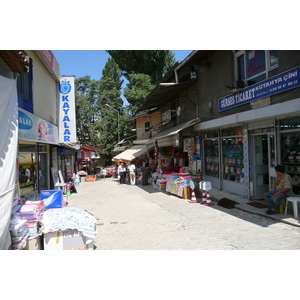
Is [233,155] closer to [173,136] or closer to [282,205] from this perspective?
[173,136]

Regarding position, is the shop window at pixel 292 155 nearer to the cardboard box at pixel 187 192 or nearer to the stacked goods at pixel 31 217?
the cardboard box at pixel 187 192

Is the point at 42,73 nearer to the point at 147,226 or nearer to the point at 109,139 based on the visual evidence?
the point at 147,226

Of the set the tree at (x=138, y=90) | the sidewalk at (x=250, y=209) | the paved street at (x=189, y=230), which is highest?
the tree at (x=138, y=90)

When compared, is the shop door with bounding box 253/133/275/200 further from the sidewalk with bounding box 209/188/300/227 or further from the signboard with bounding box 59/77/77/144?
the signboard with bounding box 59/77/77/144

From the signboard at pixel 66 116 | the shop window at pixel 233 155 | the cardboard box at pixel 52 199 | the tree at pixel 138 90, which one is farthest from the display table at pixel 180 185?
the tree at pixel 138 90

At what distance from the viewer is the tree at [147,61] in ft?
102

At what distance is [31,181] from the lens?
9523mm

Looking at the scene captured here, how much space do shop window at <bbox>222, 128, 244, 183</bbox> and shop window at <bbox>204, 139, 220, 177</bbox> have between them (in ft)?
1.96

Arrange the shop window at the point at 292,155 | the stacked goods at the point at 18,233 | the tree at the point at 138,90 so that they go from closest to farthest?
the stacked goods at the point at 18,233, the shop window at the point at 292,155, the tree at the point at 138,90

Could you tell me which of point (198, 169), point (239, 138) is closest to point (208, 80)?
point (239, 138)

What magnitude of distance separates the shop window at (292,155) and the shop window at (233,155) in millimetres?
2124

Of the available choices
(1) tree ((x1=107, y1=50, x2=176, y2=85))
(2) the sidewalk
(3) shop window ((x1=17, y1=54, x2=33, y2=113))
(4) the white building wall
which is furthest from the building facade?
(1) tree ((x1=107, y1=50, x2=176, y2=85))

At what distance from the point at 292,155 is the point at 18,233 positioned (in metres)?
7.01

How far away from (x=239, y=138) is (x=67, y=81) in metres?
8.25
